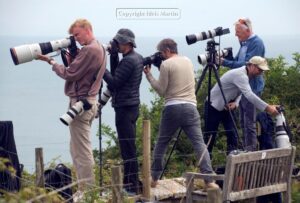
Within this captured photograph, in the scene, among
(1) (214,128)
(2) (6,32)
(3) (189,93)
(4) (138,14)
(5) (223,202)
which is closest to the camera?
(5) (223,202)

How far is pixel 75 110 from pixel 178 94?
0.95 metres

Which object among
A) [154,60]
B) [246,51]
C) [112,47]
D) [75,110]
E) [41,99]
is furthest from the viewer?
[41,99]

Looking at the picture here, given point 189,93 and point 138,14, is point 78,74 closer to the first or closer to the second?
point 189,93

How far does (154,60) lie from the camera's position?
8289mm

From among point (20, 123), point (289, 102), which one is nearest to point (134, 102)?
point (289, 102)

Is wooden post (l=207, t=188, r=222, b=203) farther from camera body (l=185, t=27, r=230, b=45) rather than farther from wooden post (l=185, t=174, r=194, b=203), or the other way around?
camera body (l=185, t=27, r=230, b=45)

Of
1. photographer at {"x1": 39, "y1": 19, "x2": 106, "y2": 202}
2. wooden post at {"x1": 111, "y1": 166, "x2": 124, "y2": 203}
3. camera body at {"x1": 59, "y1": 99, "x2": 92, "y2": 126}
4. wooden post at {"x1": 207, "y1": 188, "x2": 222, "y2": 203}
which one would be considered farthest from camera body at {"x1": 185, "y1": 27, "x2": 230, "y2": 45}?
wooden post at {"x1": 207, "y1": 188, "x2": 222, "y2": 203}

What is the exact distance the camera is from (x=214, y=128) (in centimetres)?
894

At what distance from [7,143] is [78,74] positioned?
85 cm

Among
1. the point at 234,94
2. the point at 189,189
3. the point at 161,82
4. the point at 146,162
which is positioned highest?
the point at 161,82

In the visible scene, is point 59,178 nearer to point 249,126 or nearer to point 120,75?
point 120,75

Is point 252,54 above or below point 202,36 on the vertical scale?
below

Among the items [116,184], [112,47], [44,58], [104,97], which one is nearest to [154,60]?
[112,47]

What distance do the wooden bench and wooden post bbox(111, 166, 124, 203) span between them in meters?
0.91
